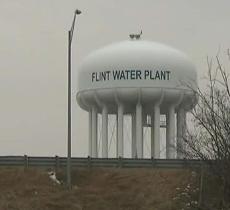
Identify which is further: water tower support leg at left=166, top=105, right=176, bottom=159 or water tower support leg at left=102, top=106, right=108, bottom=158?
water tower support leg at left=166, top=105, right=176, bottom=159

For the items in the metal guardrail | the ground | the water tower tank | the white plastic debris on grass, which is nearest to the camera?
the ground

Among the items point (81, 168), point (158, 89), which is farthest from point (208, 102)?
point (158, 89)

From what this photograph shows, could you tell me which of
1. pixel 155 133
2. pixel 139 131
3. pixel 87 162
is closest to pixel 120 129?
pixel 139 131

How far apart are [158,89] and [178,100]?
1670mm

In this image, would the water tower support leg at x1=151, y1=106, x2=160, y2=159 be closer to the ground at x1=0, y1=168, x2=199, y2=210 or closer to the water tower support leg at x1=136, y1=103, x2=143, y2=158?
the water tower support leg at x1=136, y1=103, x2=143, y2=158

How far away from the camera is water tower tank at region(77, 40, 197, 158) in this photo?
60.8m

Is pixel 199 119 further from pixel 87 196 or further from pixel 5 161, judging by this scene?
pixel 5 161

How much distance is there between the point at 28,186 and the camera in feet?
135

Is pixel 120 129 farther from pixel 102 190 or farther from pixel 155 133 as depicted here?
pixel 102 190

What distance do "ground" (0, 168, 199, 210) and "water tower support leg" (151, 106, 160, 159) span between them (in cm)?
1517

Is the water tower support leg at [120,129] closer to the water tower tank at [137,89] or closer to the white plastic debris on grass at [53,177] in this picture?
the water tower tank at [137,89]

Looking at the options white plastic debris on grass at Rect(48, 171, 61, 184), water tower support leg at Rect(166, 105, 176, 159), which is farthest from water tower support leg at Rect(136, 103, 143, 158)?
white plastic debris on grass at Rect(48, 171, 61, 184)

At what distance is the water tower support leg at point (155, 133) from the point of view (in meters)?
60.9

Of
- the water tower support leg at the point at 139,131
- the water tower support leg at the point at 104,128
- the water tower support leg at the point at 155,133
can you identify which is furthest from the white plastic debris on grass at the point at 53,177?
the water tower support leg at the point at 155,133
